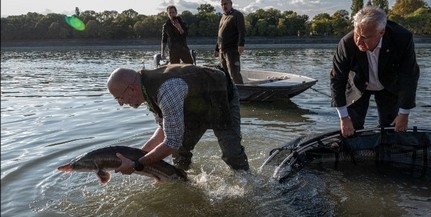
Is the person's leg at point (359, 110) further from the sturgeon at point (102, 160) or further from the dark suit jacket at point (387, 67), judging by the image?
the sturgeon at point (102, 160)

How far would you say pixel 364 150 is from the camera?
6477mm

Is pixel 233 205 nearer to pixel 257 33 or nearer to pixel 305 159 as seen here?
pixel 305 159

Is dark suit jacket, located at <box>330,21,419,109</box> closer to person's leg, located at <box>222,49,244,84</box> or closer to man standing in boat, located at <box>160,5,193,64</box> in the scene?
person's leg, located at <box>222,49,244,84</box>

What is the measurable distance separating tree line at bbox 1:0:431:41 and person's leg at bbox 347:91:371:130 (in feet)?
233

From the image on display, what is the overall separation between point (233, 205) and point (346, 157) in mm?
2125

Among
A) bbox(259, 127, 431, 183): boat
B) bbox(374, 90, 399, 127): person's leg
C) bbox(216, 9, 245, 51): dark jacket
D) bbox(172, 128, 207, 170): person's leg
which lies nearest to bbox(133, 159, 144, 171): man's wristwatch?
bbox(172, 128, 207, 170): person's leg

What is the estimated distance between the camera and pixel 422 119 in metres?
9.95

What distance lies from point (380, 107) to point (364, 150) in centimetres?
71

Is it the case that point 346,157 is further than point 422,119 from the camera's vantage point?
No

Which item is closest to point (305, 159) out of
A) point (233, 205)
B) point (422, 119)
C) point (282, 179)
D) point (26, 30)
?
point (282, 179)

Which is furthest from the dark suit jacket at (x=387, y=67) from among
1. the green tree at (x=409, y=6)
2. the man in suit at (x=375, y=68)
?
the green tree at (x=409, y=6)

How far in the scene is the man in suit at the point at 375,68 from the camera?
16.1ft

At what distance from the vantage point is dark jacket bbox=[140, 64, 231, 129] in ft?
14.8

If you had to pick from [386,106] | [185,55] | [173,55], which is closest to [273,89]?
[185,55]
